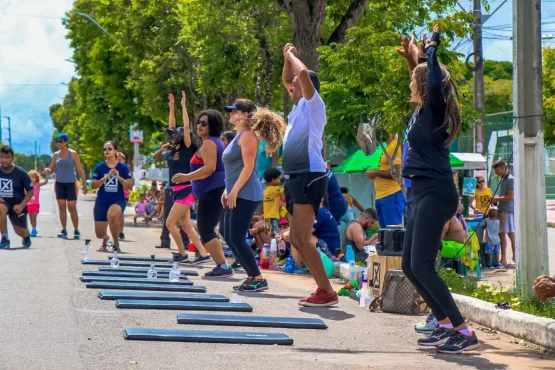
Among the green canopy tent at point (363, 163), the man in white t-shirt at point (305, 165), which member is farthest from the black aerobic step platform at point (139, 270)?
the green canopy tent at point (363, 163)

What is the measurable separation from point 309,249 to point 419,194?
2.09 meters

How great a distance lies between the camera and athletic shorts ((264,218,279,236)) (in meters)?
15.1

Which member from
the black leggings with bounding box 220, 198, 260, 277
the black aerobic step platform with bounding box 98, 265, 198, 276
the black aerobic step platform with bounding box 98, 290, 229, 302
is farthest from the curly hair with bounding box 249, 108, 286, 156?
the black aerobic step platform with bounding box 98, 265, 198, 276

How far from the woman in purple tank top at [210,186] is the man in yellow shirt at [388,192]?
7.37 ft

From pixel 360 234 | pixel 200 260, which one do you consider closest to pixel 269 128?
pixel 200 260

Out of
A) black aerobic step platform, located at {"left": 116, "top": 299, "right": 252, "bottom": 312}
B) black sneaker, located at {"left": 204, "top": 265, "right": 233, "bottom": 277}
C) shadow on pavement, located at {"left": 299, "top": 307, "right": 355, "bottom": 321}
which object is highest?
black sneaker, located at {"left": 204, "top": 265, "right": 233, "bottom": 277}

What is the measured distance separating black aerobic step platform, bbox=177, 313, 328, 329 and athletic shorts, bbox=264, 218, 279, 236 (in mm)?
6941

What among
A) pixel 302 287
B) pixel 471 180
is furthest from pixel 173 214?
pixel 471 180

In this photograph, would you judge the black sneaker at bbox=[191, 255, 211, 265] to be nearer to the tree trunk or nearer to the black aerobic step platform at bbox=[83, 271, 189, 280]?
the black aerobic step platform at bbox=[83, 271, 189, 280]

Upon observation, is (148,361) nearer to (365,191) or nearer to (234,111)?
(234,111)

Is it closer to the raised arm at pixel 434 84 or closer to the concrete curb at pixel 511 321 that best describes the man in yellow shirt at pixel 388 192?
the concrete curb at pixel 511 321

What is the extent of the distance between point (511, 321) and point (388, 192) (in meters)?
5.32

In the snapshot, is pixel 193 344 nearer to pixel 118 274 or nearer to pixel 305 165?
pixel 305 165

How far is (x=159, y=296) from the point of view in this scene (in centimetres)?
919
